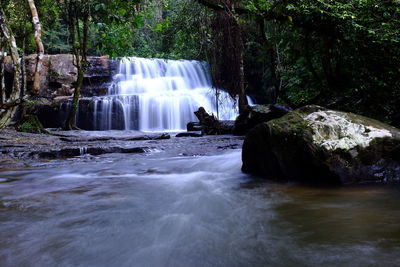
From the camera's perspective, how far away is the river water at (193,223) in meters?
1.68

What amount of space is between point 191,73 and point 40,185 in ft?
56.8

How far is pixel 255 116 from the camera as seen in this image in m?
9.12

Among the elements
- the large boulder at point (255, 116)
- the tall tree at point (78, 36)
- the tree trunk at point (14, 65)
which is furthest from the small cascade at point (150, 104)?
the tree trunk at point (14, 65)

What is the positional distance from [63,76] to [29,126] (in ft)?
29.4

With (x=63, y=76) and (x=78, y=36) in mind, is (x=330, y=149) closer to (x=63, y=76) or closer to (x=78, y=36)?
(x=78, y=36)

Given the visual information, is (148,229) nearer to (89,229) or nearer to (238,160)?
(89,229)

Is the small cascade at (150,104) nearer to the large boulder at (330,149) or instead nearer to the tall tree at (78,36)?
the tall tree at (78,36)

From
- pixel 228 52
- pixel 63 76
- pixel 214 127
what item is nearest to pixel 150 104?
pixel 63 76

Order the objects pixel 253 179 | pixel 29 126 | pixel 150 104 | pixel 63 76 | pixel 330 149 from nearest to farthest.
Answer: pixel 330 149, pixel 253 179, pixel 29 126, pixel 150 104, pixel 63 76

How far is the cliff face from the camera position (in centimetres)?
1813

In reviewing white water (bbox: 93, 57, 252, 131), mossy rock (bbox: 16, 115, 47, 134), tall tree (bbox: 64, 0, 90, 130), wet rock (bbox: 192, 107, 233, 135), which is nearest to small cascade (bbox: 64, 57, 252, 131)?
white water (bbox: 93, 57, 252, 131)

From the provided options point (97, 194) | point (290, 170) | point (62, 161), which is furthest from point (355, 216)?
point (62, 161)

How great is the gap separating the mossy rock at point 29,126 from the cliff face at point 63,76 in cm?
749

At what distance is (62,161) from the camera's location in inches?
220
